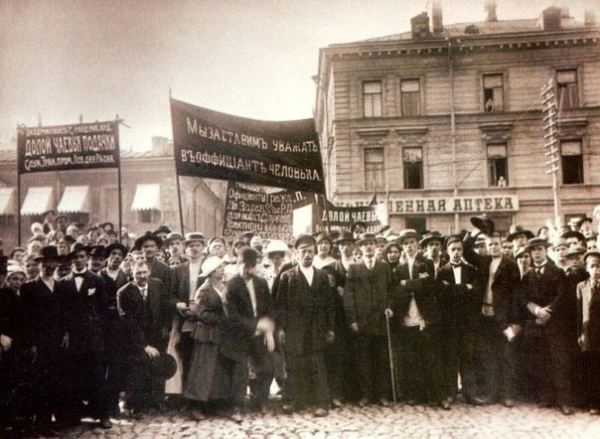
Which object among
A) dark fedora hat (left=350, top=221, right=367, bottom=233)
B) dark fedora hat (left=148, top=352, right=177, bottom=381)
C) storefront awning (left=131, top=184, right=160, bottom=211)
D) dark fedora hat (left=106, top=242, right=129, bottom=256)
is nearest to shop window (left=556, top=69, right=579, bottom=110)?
dark fedora hat (left=350, top=221, right=367, bottom=233)

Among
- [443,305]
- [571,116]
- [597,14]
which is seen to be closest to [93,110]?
[443,305]

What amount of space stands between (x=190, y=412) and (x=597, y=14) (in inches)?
191

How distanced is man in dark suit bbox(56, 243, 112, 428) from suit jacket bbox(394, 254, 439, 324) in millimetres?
2449

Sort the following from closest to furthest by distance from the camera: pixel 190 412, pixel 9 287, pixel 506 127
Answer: pixel 9 287
pixel 190 412
pixel 506 127

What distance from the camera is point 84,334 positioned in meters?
4.16

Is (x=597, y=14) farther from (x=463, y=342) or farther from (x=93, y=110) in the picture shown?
(x=93, y=110)

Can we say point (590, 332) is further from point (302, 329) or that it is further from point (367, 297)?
point (302, 329)

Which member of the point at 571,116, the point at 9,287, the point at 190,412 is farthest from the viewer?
the point at 571,116

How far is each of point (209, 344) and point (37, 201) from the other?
448 inches

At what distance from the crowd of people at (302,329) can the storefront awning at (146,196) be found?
475 inches

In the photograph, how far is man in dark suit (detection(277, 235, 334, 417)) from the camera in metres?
4.63

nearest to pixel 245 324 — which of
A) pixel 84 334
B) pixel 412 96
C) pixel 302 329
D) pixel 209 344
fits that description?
pixel 209 344

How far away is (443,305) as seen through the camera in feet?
16.0

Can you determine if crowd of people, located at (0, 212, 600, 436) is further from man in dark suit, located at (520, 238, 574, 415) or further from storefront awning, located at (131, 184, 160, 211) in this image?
storefront awning, located at (131, 184, 160, 211)
